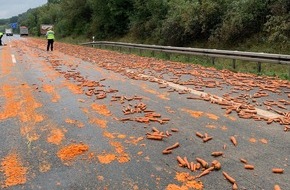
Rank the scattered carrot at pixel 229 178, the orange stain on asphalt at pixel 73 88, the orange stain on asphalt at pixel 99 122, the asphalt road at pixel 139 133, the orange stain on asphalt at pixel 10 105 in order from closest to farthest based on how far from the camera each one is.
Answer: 1. the scattered carrot at pixel 229 178
2. the asphalt road at pixel 139 133
3. the orange stain on asphalt at pixel 99 122
4. the orange stain on asphalt at pixel 10 105
5. the orange stain on asphalt at pixel 73 88

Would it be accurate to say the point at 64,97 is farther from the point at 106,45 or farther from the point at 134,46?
the point at 106,45

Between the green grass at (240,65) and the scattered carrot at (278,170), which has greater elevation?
the green grass at (240,65)

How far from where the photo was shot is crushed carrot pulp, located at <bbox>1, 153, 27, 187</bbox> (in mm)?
3684

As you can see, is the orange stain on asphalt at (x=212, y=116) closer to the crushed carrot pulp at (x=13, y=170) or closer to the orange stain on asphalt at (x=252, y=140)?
the orange stain on asphalt at (x=252, y=140)

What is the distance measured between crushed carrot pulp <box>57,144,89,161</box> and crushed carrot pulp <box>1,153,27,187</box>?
511 millimetres

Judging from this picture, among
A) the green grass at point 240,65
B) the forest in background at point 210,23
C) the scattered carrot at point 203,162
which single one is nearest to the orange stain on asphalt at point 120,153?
the scattered carrot at point 203,162

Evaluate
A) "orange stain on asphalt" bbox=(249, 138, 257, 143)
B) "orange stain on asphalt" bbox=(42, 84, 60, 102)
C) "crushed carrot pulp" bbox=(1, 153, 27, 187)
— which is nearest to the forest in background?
"orange stain on asphalt" bbox=(42, 84, 60, 102)

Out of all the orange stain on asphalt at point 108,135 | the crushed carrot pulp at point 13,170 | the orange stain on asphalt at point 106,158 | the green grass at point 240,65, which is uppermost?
the green grass at point 240,65

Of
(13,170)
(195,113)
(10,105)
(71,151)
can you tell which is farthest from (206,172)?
(10,105)

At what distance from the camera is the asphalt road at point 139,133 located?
377 centimetres

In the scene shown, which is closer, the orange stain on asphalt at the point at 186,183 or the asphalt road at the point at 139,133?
the orange stain on asphalt at the point at 186,183

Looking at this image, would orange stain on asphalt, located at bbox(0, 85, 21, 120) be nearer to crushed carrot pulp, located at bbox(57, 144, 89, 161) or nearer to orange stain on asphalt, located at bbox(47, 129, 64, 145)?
orange stain on asphalt, located at bbox(47, 129, 64, 145)

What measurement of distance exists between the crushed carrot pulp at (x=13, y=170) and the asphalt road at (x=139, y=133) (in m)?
0.01

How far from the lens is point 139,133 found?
5281mm
